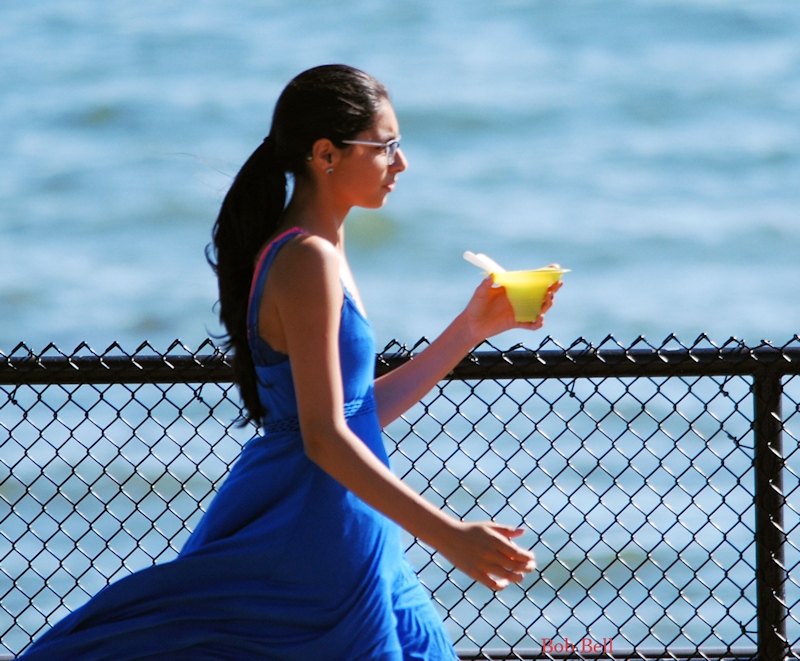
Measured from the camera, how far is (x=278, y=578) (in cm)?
228

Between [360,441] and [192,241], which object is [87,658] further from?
[192,241]

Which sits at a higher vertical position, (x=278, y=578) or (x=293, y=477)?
(x=293, y=477)

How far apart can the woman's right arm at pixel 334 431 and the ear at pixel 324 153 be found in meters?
0.17

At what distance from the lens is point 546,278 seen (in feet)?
8.29

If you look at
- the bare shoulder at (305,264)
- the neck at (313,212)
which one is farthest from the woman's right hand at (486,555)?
the neck at (313,212)

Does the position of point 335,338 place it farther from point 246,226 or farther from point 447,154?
point 447,154

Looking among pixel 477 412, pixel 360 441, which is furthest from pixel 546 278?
pixel 477 412

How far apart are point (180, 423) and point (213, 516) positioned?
628 centimetres

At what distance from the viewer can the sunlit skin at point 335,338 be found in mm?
2086

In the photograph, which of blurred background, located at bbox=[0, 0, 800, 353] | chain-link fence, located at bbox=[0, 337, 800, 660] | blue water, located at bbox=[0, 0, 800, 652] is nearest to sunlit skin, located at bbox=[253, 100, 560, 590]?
chain-link fence, located at bbox=[0, 337, 800, 660]

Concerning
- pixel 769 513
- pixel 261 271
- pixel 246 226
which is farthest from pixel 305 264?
pixel 769 513

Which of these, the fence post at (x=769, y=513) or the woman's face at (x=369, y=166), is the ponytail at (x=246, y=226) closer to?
the woman's face at (x=369, y=166)

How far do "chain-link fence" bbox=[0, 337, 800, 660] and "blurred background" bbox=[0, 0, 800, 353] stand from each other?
2.05 m

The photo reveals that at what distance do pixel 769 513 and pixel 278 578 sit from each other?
1.52 meters
